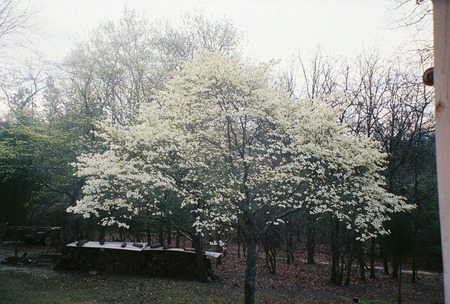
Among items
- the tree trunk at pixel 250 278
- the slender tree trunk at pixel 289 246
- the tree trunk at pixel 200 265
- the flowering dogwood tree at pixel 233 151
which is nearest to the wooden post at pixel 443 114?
the flowering dogwood tree at pixel 233 151

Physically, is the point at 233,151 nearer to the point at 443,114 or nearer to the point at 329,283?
the point at 443,114

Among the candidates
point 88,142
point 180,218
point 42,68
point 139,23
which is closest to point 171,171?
point 180,218

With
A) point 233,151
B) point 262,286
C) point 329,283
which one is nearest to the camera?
point 233,151

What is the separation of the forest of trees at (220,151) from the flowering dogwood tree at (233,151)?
0.19 feet

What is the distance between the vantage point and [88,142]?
17.8m

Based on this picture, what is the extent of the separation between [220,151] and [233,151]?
0.45 metres

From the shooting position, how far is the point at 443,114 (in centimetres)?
70

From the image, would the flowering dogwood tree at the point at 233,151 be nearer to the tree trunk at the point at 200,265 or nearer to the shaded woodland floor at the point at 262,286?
the shaded woodland floor at the point at 262,286

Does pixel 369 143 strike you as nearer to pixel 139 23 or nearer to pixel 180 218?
pixel 180 218

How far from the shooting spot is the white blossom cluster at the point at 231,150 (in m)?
8.91

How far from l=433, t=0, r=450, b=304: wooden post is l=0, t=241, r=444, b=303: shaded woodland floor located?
38.9 ft

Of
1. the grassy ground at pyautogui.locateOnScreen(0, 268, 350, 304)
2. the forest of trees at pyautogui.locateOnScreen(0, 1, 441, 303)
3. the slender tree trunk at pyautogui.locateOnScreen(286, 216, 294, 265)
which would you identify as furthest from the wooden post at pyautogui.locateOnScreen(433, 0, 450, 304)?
the slender tree trunk at pyautogui.locateOnScreen(286, 216, 294, 265)

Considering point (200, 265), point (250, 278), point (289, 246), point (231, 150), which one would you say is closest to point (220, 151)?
point (231, 150)

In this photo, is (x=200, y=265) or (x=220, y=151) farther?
(x=200, y=265)
